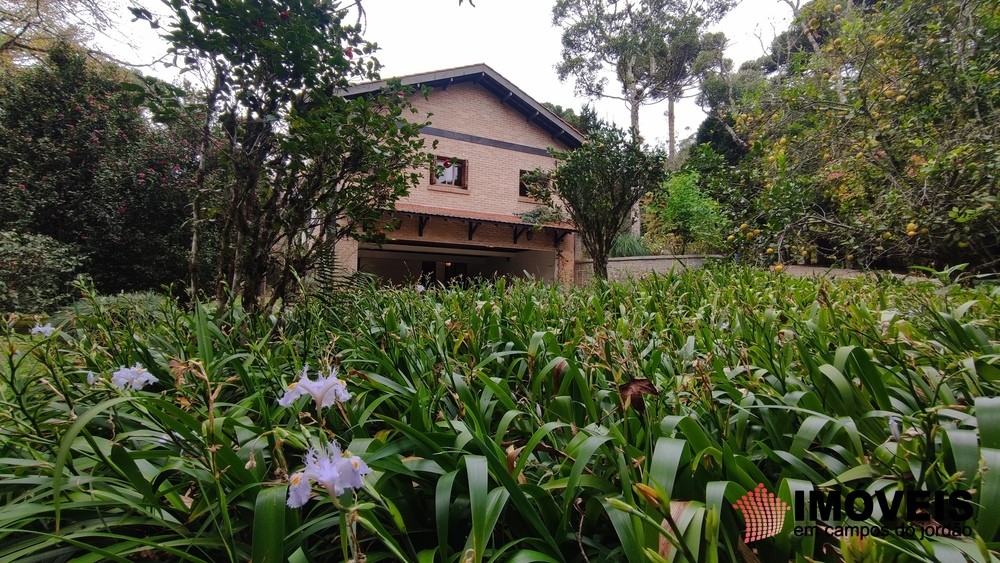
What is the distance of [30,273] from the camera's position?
25.0 ft

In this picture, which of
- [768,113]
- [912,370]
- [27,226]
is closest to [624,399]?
[912,370]

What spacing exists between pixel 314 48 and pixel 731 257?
16.5 ft

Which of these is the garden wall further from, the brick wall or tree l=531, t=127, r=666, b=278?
the brick wall

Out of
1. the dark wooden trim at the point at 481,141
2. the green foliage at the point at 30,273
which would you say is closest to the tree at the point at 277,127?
the green foliage at the point at 30,273

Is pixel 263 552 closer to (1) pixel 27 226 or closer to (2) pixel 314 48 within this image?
(2) pixel 314 48

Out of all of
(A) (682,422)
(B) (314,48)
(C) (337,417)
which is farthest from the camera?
(B) (314,48)

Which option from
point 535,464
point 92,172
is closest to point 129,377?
point 535,464

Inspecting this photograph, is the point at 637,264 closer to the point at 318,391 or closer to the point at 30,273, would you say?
the point at 318,391

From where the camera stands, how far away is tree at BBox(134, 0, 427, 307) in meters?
2.36

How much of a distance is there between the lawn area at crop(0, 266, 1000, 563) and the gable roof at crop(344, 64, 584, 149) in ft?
35.1

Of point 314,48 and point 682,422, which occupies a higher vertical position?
point 314,48

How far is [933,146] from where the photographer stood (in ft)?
15.4

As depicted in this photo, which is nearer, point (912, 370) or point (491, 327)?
point (912, 370)

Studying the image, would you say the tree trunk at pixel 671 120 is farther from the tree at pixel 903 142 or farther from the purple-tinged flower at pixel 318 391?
the purple-tinged flower at pixel 318 391
